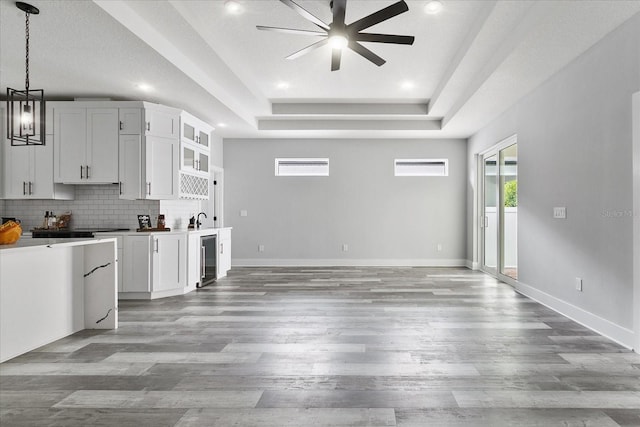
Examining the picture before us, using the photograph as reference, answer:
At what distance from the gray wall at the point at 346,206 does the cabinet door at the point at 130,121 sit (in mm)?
2958

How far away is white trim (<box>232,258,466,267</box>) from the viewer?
8023 mm

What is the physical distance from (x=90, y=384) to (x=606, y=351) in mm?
3697

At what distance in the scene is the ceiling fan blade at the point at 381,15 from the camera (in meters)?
3.11

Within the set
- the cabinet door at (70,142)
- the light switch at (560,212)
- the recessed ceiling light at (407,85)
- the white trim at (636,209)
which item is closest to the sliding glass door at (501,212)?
the light switch at (560,212)

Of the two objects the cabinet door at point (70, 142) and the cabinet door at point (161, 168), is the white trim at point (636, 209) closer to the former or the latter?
the cabinet door at point (161, 168)

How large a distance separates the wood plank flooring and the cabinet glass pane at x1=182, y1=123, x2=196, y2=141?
260 centimetres

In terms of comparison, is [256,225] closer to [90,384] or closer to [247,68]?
[247,68]

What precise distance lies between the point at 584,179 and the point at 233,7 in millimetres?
3741

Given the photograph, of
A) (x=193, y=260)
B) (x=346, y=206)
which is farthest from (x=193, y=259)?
(x=346, y=206)

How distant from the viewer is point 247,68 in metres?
5.23

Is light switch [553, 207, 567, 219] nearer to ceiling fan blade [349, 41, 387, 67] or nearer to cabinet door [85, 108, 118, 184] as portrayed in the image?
ceiling fan blade [349, 41, 387, 67]

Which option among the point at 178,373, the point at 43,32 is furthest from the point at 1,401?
the point at 43,32

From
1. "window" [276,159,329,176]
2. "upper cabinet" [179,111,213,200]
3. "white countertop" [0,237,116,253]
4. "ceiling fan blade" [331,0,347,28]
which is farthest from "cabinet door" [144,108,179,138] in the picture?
"ceiling fan blade" [331,0,347,28]

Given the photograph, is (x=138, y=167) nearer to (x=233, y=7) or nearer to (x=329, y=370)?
(x=233, y=7)
